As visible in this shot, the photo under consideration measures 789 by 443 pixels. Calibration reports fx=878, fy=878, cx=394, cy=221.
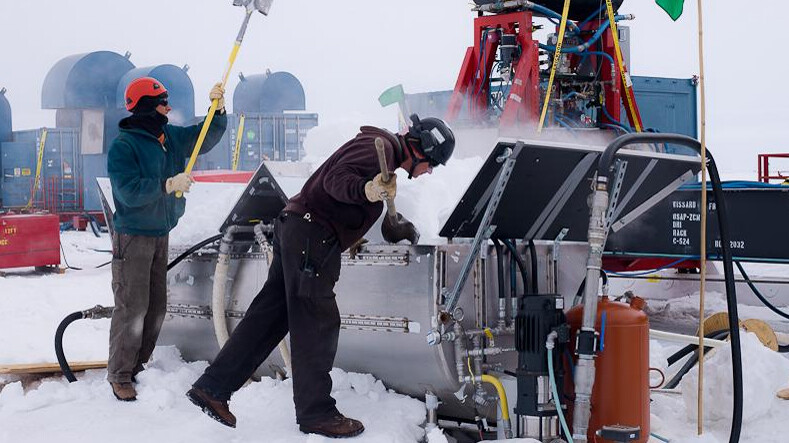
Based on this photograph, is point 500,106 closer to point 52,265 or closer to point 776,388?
point 776,388

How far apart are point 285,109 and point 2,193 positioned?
→ 764 centimetres

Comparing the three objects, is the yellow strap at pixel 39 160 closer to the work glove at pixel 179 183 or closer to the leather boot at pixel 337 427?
the work glove at pixel 179 183

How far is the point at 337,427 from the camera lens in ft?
12.3

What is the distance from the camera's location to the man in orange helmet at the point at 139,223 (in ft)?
15.3

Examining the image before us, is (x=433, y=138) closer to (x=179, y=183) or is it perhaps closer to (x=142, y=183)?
(x=179, y=183)

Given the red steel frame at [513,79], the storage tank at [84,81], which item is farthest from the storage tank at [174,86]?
the red steel frame at [513,79]

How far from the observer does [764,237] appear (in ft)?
23.4

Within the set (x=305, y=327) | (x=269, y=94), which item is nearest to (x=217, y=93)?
(x=305, y=327)

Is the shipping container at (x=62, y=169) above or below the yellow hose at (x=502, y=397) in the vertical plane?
above

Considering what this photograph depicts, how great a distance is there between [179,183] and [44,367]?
1556 millimetres

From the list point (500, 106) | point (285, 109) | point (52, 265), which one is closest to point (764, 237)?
point (500, 106)

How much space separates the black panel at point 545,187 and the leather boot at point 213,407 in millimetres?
1270

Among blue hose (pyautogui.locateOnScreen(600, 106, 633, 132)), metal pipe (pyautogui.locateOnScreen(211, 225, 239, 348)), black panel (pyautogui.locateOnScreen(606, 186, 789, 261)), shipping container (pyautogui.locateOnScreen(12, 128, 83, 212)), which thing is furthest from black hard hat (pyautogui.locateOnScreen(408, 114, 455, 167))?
shipping container (pyautogui.locateOnScreen(12, 128, 83, 212))

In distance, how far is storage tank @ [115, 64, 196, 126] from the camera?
2150 cm
